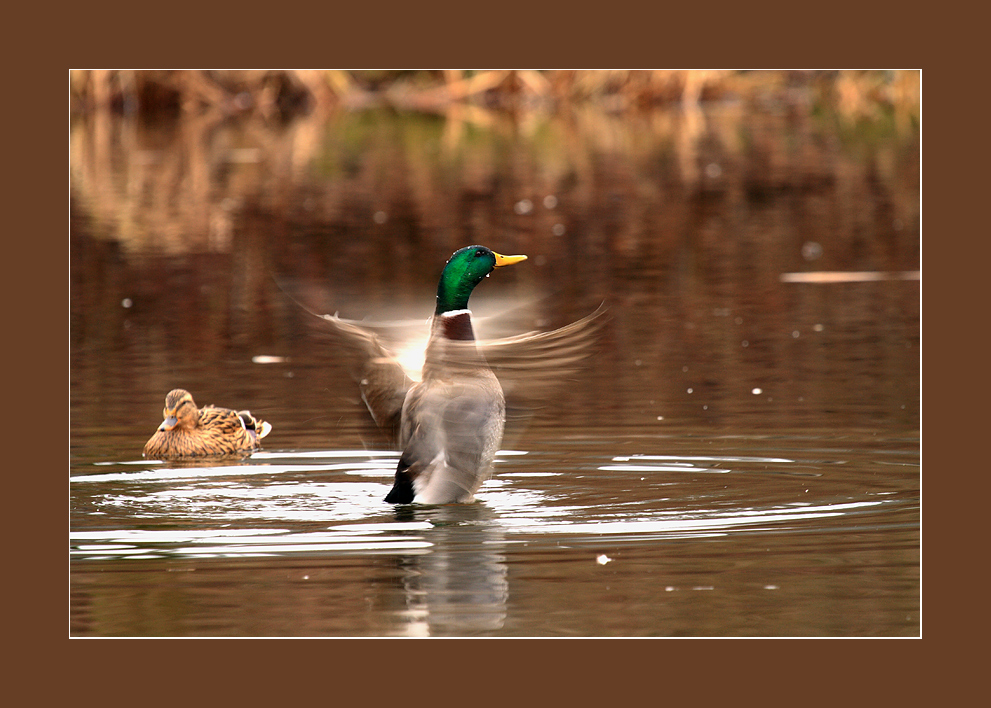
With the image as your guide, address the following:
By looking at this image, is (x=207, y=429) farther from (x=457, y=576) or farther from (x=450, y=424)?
(x=457, y=576)

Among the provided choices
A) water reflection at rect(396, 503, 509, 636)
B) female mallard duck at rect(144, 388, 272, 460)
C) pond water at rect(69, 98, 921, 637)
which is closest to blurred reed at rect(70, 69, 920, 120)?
pond water at rect(69, 98, 921, 637)

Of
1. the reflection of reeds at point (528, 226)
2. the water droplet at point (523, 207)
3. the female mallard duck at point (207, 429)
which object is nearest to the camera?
the female mallard duck at point (207, 429)

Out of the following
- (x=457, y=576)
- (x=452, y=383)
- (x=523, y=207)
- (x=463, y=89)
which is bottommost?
(x=457, y=576)

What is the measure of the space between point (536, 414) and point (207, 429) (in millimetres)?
1697

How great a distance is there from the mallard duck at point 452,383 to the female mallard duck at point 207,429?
4.50 ft

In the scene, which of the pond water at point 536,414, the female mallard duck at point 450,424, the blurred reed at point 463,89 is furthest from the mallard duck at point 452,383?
the blurred reed at point 463,89

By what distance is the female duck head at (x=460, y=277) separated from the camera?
7.56 m

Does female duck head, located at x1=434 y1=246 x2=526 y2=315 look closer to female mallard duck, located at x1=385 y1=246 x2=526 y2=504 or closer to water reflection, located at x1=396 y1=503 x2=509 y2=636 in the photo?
A: female mallard duck, located at x1=385 y1=246 x2=526 y2=504

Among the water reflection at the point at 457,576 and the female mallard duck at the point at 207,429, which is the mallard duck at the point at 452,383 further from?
the female mallard duck at the point at 207,429

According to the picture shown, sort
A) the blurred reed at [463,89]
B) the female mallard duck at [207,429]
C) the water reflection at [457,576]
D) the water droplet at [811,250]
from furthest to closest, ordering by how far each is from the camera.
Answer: the blurred reed at [463,89] → the water droplet at [811,250] → the female mallard duck at [207,429] → the water reflection at [457,576]

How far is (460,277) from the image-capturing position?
7.58 metres

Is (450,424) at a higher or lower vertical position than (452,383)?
lower

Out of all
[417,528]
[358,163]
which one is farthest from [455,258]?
[358,163]

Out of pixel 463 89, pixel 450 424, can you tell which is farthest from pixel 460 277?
pixel 463 89
